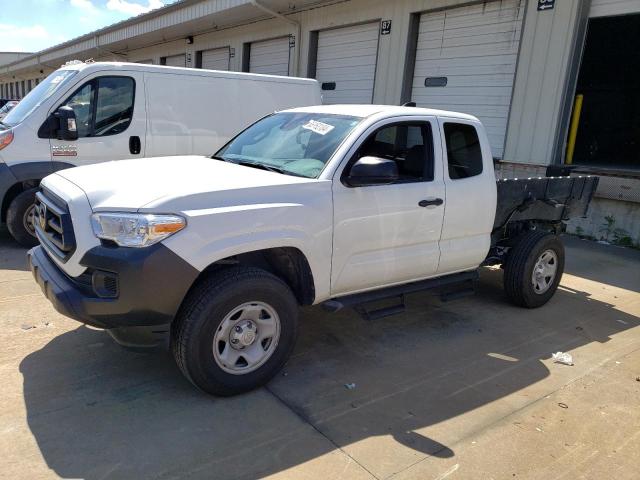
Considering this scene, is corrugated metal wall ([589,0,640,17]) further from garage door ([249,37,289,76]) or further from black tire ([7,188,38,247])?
garage door ([249,37,289,76])

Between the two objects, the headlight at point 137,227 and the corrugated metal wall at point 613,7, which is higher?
the corrugated metal wall at point 613,7

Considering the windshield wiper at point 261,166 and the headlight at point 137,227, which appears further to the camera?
the windshield wiper at point 261,166

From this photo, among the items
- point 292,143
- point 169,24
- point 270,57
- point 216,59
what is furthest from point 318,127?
point 169,24

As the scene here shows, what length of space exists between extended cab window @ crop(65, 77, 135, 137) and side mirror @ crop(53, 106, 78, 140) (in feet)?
0.75

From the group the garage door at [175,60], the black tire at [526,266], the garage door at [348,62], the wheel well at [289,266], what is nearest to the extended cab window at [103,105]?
the wheel well at [289,266]

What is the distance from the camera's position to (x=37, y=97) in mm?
6531

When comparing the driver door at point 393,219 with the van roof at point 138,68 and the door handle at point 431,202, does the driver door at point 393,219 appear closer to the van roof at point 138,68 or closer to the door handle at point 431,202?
the door handle at point 431,202

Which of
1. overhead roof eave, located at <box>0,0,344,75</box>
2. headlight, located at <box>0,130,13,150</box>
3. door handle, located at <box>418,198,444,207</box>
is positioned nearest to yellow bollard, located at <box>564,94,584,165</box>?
overhead roof eave, located at <box>0,0,344,75</box>

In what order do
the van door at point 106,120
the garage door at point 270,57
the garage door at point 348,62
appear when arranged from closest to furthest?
the van door at point 106,120, the garage door at point 348,62, the garage door at point 270,57

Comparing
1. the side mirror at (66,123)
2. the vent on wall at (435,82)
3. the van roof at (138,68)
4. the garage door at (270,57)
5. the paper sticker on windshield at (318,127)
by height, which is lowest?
the side mirror at (66,123)

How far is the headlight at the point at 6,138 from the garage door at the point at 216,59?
1294cm

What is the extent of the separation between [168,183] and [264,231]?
0.66 m

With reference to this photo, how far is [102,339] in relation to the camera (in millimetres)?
4047

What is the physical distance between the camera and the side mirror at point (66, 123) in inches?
243
